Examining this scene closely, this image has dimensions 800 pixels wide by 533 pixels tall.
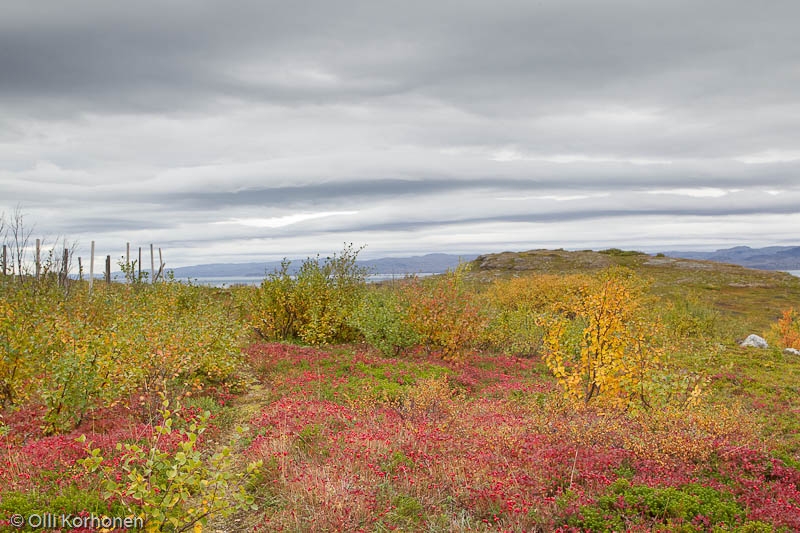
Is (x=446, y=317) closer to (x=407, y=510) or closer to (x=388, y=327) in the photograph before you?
(x=388, y=327)

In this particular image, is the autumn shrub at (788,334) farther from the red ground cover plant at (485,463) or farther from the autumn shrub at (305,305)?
the autumn shrub at (305,305)

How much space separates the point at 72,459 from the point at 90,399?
2.17 m

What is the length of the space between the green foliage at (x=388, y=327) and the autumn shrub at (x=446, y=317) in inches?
10.7

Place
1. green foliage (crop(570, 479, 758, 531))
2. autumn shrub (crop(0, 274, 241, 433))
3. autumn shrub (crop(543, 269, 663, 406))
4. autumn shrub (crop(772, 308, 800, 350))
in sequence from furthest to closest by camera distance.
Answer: autumn shrub (crop(772, 308, 800, 350)) → autumn shrub (crop(543, 269, 663, 406)) → autumn shrub (crop(0, 274, 241, 433)) → green foliage (crop(570, 479, 758, 531))

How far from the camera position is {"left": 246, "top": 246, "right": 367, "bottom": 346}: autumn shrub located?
2034 centimetres

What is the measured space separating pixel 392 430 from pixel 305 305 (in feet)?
42.2

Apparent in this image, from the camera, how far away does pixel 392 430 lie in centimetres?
880

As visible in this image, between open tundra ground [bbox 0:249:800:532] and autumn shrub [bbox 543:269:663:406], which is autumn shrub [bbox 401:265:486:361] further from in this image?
autumn shrub [bbox 543:269:663:406]

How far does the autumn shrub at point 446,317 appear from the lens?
56.5 ft

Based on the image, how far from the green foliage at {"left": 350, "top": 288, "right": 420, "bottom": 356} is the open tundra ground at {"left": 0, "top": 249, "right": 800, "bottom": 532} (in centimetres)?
14

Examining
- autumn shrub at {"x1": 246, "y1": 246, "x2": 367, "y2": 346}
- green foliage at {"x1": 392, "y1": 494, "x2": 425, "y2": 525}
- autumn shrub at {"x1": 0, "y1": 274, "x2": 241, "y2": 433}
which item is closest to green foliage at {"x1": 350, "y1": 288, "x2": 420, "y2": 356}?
autumn shrub at {"x1": 246, "y1": 246, "x2": 367, "y2": 346}

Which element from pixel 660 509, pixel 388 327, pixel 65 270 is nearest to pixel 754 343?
pixel 388 327

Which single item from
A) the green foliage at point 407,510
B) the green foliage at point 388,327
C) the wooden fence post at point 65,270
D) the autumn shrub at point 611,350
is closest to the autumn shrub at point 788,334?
the green foliage at point 388,327

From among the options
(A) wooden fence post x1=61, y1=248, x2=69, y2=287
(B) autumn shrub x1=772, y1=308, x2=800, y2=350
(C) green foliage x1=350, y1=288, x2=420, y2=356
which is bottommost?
(B) autumn shrub x1=772, y1=308, x2=800, y2=350
